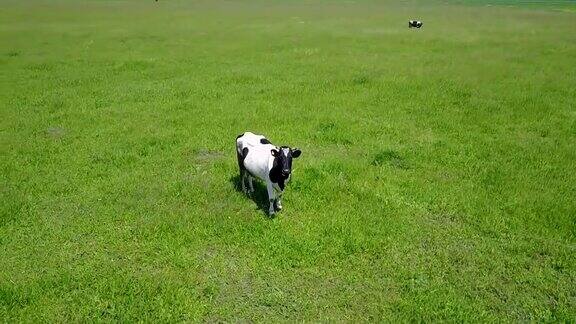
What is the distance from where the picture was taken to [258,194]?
34.9 feet

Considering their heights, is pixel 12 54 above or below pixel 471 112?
above

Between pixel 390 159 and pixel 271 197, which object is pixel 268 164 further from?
pixel 390 159

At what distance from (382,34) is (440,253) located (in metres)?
33.7

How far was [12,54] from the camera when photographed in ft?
96.3

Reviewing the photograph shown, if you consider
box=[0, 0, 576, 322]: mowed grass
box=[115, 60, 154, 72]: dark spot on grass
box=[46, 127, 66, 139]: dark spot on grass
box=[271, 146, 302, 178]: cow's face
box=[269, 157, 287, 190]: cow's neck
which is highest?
box=[115, 60, 154, 72]: dark spot on grass

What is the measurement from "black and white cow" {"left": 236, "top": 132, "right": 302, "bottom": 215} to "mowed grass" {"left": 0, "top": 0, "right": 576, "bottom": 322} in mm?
442

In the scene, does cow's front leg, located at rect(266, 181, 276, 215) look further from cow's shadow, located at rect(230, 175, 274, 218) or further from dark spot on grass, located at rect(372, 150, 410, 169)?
dark spot on grass, located at rect(372, 150, 410, 169)

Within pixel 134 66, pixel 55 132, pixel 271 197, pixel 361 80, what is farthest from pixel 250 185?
pixel 134 66

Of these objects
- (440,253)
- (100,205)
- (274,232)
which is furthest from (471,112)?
(100,205)

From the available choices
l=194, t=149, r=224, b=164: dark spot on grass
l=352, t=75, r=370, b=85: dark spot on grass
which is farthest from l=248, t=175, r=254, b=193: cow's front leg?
l=352, t=75, r=370, b=85: dark spot on grass

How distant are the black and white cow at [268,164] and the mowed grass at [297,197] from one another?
442 millimetres

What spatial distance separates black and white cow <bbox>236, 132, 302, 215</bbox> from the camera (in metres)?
8.94

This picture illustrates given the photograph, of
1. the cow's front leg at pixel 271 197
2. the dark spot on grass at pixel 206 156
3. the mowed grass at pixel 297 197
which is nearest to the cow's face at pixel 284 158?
the cow's front leg at pixel 271 197

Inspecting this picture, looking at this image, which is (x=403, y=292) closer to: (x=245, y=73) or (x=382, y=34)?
(x=245, y=73)
